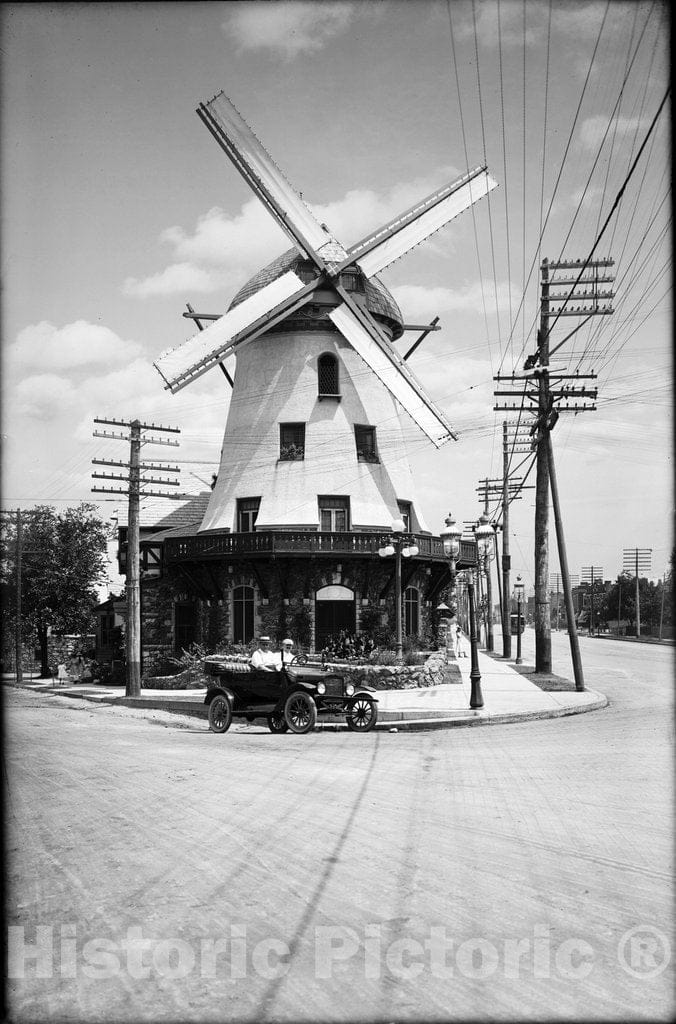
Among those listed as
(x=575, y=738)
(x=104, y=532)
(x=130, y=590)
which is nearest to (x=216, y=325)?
(x=130, y=590)

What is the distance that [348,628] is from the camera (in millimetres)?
29625

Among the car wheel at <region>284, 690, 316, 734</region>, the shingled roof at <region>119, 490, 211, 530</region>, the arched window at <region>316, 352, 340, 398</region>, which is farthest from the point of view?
the shingled roof at <region>119, 490, 211, 530</region>

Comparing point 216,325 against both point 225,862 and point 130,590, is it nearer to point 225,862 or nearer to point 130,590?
point 130,590

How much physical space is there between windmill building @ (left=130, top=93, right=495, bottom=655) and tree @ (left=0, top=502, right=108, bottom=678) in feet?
27.7

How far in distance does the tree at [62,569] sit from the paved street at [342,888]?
29.3 m

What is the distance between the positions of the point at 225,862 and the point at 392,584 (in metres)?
22.9

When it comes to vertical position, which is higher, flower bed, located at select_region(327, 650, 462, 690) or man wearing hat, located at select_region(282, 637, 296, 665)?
man wearing hat, located at select_region(282, 637, 296, 665)

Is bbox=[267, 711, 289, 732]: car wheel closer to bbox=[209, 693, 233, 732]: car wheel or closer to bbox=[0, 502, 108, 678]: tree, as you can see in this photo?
bbox=[209, 693, 233, 732]: car wheel

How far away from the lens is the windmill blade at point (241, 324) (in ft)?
100

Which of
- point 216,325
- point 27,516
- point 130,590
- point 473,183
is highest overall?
point 473,183

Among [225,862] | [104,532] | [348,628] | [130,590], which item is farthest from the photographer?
[104,532]

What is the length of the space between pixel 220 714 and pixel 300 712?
179 cm

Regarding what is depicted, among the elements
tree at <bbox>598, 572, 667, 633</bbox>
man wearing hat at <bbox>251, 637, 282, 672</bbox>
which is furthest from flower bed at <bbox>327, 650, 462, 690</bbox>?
tree at <bbox>598, 572, 667, 633</bbox>

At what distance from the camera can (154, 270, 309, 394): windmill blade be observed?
100 ft
